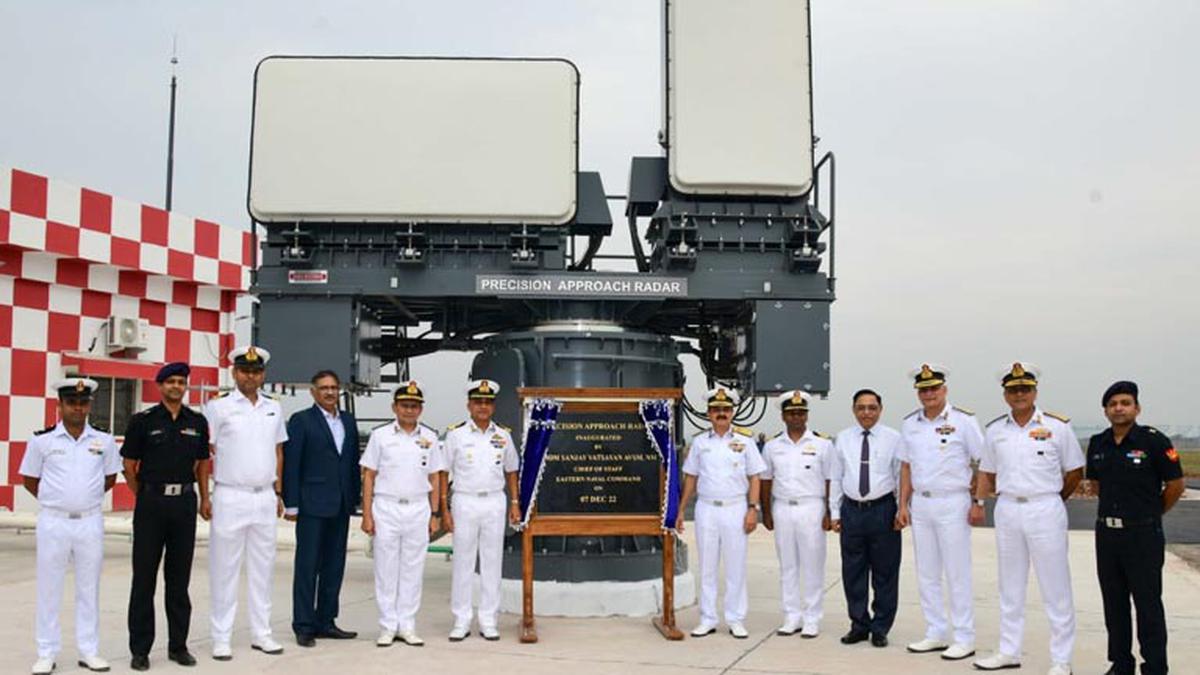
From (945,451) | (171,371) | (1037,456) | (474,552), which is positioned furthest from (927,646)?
(171,371)

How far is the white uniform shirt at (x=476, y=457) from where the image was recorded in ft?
22.3

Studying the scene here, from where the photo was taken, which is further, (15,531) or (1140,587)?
(15,531)

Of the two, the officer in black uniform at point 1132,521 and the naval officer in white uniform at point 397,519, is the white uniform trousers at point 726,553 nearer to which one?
the naval officer in white uniform at point 397,519

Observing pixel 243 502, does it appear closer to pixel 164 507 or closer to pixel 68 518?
pixel 164 507

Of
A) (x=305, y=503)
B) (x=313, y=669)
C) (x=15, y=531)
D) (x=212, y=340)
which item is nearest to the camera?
(x=313, y=669)

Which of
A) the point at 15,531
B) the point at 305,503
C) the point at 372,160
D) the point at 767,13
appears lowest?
the point at 15,531

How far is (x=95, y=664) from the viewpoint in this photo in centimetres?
573

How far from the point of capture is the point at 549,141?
7914 mm

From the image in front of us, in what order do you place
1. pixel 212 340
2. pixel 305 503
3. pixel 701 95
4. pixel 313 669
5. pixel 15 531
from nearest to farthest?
pixel 313 669 < pixel 305 503 < pixel 701 95 < pixel 15 531 < pixel 212 340

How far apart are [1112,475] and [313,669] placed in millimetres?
4183

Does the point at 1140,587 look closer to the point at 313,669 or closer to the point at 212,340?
the point at 313,669

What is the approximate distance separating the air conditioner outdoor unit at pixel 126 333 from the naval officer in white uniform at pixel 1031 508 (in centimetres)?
1039

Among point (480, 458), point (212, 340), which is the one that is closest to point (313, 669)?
point (480, 458)

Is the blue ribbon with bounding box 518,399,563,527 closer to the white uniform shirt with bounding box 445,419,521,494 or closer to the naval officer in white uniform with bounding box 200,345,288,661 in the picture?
the white uniform shirt with bounding box 445,419,521,494
